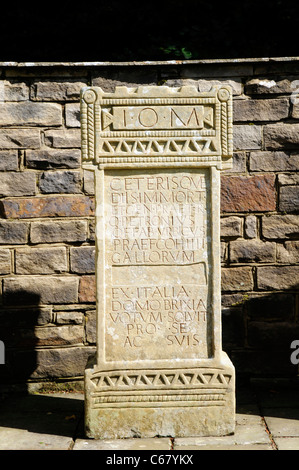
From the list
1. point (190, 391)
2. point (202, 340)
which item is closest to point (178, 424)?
point (190, 391)

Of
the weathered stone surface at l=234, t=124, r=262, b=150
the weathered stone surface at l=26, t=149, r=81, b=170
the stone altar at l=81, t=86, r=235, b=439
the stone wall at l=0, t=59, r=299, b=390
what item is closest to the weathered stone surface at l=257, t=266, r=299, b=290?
the stone wall at l=0, t=59, r=299, b=390

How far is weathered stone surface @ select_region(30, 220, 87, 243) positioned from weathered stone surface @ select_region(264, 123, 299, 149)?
4.91 ft

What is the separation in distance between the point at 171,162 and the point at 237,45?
338 centimetres

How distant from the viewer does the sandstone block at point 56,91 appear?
13.6 ft

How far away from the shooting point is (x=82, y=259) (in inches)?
163

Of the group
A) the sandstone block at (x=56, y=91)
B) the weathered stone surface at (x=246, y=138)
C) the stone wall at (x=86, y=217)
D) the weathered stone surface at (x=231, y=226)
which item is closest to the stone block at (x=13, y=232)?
the stone wall at (x=86, y=217)

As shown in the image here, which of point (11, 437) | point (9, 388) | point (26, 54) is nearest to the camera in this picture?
point (11, 437)

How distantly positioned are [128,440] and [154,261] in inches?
40.5

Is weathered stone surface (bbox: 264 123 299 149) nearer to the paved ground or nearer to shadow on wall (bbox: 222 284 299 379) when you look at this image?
shadow on wall (bbox: 222 284 299 379)

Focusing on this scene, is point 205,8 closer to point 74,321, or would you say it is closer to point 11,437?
point 74,321

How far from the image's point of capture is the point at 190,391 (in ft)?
10.7

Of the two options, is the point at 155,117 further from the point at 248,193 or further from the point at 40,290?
the point at 40,290

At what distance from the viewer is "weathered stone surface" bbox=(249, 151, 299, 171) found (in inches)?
163
